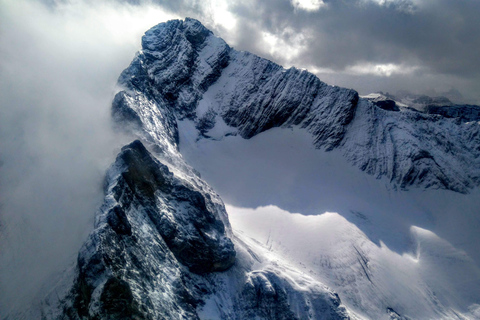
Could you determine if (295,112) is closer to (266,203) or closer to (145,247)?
(266,203)

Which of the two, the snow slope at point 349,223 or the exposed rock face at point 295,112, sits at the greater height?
the exposed rock face at point 295,112

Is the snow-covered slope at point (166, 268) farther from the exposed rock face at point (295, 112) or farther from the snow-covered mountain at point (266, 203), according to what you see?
the exposed rock face at point (295, 112)

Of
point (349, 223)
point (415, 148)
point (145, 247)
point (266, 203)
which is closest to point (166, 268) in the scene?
point (145, 247)

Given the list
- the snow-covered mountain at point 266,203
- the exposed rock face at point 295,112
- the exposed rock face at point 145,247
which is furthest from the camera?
the exposed rock face at point 295,112

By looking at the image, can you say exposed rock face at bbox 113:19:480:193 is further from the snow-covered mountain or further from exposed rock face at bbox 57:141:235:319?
exposed rock face at bbox 57:141:235:319

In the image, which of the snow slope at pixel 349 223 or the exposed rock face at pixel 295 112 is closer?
the snow slope at pixel 349 223

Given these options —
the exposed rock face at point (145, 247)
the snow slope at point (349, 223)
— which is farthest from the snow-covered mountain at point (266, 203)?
the snow slope at point (349, 223)

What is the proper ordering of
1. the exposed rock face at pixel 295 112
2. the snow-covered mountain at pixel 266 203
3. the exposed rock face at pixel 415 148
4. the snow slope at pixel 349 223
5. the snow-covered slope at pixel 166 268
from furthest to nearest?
the exposed rock face at pixel 295 112, the exposed rock face at pixel 415 148, the snow slope at pixel 349 223, the snow-covered mountain at pixel 266 203, the snow-covered slope at pixel 166 268
